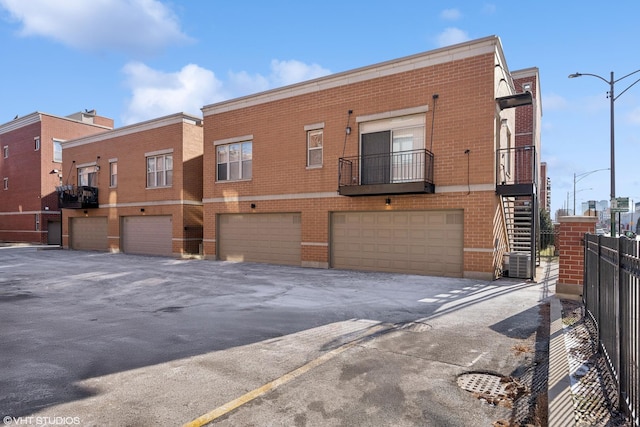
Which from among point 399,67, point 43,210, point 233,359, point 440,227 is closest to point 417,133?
point 399,67

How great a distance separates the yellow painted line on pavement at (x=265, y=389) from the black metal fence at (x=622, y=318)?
3.15 metres

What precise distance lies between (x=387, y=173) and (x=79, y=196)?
74.1 feet

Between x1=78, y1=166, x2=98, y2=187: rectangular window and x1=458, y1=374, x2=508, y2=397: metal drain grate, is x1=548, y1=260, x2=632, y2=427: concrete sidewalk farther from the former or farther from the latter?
x1=78, y1=166, x2=98, y2=187: rectangular window

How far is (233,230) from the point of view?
2014 cm

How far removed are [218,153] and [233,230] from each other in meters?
4.21

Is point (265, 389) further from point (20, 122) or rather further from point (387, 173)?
point (20, 122)

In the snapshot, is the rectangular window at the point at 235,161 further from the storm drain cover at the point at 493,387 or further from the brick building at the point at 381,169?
the storm drain cover at the point at 493,387

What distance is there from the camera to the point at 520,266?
43.6 ft

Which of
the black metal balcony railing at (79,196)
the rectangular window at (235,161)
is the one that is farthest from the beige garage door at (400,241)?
the black metal balcony railing at (79,196)

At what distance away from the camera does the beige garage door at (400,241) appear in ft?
45.9

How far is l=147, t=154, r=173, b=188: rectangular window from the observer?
913 inches

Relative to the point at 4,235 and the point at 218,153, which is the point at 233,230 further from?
the point at 4,235

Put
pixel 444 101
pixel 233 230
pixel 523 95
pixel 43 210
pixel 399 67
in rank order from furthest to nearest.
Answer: pixel 43 210
pixel 233 230
pixel 399 67
pixel 444 101
pixel 523 95

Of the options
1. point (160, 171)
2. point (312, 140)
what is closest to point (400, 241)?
point (312, 140)
